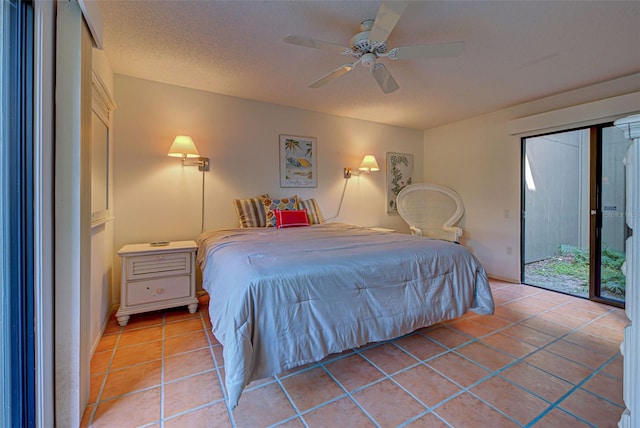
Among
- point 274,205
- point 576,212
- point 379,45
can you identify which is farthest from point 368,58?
point 576,212

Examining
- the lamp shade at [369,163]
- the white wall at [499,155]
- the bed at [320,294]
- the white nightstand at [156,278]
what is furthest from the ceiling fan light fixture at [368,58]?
the white wall at [499,155]

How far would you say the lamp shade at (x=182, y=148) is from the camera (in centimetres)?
276

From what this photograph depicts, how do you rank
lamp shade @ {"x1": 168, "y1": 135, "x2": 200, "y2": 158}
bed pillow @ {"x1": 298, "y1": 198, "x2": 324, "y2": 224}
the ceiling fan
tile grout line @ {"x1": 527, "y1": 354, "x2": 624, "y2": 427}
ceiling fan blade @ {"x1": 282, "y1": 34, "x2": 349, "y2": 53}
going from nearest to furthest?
tile grout line @ {"x1": 527, "y1": 354, "x2": 624, "y2": 427} < the ceiling fan < ceiling fan blade @ {"x1": 282, "y1": 34, "x2": 349, "y2": 53} < lamp shade @ {"x1": 168, "y1": 135, "x2": 200, "y2": 158} < bed pillow @ {"x1": 298, "y1": 198, "x2": 324, "y2": 224}

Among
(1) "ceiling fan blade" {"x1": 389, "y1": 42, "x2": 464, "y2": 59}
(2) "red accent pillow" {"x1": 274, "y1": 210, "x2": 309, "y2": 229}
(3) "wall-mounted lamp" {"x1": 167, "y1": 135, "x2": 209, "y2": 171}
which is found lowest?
(2) "red accent pillow" {"x1": 274, "y1": 210, "x2": 309, "y2": 229}

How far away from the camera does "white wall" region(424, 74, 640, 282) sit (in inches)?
113

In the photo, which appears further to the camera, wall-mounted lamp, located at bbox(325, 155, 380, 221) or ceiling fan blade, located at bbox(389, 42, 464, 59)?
wall-mounted lamp, located at bbox(325, 155, 380, 221)

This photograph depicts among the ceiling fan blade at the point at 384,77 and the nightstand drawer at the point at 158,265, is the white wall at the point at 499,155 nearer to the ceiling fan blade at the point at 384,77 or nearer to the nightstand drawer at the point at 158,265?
the ceiling fan blade at the point at 384,77

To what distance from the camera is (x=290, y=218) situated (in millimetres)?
3137

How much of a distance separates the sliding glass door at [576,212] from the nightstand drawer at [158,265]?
4149 mm

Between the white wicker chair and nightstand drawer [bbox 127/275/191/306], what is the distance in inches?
123

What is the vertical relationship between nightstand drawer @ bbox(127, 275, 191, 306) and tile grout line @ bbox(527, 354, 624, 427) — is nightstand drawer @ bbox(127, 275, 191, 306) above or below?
above

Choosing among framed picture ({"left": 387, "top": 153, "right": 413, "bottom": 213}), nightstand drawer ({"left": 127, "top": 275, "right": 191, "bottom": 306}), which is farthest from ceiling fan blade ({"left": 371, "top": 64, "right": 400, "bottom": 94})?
nightstand drawer ({"left": 127, "top": 275, "right": 191, "bottom": 306})

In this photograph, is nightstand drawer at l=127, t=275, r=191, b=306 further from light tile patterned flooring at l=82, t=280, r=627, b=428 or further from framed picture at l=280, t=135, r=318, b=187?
framed picture at l=280, t=135, r=318, b=187

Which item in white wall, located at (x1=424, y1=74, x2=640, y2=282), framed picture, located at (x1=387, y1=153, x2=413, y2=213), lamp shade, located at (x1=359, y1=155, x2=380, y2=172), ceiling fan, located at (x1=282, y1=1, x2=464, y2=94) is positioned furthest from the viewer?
framed picture, located at (x1=387, y1=153, x2=413, y2=213)
